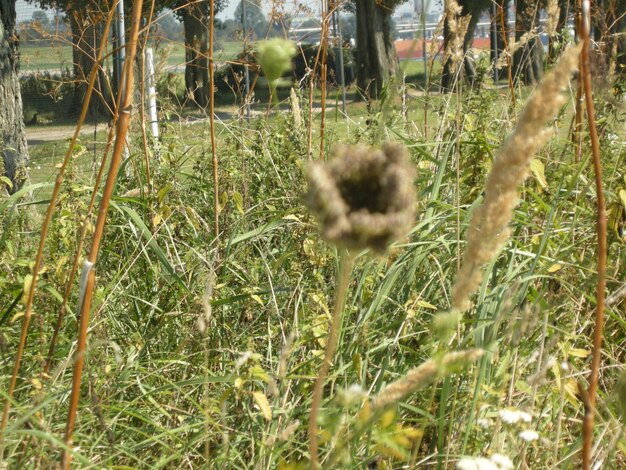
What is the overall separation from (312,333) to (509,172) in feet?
3.95

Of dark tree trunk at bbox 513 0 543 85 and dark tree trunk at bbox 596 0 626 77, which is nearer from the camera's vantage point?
dark tree trunk at bbox 596 0 626 77

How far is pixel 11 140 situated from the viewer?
6582 millimetres

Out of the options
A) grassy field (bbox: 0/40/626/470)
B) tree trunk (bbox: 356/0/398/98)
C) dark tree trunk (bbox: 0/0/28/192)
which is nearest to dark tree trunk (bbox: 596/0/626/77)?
grassy field (bbox: 0/40/626/470)

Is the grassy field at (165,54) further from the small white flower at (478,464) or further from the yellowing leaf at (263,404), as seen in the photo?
the small white flower at (478,464)

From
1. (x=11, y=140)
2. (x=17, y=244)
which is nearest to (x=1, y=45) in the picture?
(x=11, y=140)

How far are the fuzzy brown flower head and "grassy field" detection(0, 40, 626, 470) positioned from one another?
0.80 feet

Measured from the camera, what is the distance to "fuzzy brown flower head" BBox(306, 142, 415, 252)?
2.25 feet

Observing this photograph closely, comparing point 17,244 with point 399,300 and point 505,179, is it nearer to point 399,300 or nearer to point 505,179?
point 399,300

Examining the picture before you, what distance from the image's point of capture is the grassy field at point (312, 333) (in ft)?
5.06

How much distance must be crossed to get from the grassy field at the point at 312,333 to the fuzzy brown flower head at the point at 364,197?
244mm

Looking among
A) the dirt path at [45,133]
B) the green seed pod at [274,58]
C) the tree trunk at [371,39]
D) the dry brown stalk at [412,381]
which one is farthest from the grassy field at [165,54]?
the tree trunk at [371,39]

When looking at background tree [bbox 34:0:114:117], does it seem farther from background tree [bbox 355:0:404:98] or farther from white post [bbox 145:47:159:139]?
background tree [bbox 355:0:404:98]

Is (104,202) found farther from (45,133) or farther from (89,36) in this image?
(45,133)

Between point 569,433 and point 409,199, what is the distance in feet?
4.39
